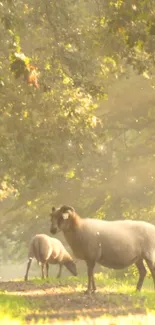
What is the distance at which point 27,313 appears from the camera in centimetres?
730

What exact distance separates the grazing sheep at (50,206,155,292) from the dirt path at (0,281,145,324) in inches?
26.4

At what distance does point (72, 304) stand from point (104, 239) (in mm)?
2244

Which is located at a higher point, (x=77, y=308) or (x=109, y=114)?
(x=109, y=114)

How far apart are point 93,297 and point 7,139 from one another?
19.2ft

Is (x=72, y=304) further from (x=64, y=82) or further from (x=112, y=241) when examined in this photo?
(x=64, y=82)

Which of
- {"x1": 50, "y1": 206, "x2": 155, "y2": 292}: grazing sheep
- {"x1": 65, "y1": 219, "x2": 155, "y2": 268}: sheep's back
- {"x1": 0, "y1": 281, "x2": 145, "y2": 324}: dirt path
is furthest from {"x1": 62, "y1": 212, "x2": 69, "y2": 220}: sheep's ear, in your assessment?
{"x1": 0, "y1": 281, "x2": 145, "y2": 324}: dirt path

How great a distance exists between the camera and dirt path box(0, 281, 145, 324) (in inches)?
296

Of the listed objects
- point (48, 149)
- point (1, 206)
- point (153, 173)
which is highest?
point (153, 173)

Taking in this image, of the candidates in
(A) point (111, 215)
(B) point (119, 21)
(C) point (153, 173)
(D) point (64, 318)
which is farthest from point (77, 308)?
(C) point (153, 173)

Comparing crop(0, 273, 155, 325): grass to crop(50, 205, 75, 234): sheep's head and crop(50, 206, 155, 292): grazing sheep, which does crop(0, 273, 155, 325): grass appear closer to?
crop(50, 206, 155, 292): grazing sheep

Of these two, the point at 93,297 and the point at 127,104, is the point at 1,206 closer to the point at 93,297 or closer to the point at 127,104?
the point at 127,104

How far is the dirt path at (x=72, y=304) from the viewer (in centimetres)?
752

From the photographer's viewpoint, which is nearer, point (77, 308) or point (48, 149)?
point (77, 308)

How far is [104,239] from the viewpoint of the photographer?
10.3 m
